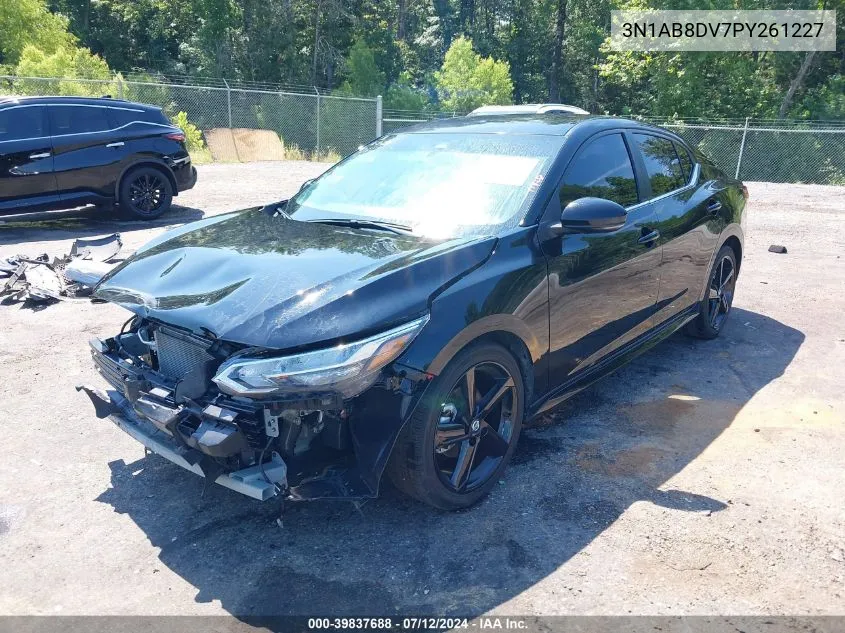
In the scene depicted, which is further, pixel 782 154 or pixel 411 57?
pixel 411 57

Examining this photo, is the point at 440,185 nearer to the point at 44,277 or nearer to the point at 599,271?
the point at 599,271

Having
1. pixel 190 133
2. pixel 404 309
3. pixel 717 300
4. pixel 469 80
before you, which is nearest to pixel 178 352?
pixel 404 309

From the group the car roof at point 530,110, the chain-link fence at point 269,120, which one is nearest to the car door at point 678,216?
the car roof at point 530,110

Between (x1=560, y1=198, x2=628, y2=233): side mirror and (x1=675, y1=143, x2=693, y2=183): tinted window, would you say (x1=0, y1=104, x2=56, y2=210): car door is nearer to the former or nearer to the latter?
(x1=675, y1=143, x2=693, y2=183): tinted window

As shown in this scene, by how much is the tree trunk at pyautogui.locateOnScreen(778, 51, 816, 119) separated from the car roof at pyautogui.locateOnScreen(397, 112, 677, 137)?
3258 centimetres

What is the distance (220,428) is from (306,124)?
21.3m

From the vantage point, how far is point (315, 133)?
22.5 metres

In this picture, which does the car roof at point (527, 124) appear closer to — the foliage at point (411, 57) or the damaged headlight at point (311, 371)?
the damaged headlight at point (311, 371)

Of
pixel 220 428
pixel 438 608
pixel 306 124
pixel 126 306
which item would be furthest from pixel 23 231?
pixel 306 124

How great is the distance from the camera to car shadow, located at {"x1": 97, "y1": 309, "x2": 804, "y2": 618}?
2.73 metres

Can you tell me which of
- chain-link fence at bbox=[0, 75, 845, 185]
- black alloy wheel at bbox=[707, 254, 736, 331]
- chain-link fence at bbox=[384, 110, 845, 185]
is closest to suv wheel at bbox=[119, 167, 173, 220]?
black alloy wheel at bbox=[707, 254, 736, 331]

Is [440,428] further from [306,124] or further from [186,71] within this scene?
[186,71]

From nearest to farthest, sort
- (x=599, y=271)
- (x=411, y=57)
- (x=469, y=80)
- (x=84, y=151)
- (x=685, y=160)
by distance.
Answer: (x=599, y=271) → (x=685, y=160) → (x=84, y=151) → (x=469, y=80) → (x=411, y=57)

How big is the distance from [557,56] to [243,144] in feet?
110
